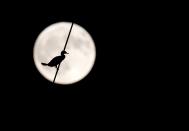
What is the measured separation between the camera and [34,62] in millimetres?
6707

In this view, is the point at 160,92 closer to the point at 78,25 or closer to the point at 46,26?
the point at 78,25

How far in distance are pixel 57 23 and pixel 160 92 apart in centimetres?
248

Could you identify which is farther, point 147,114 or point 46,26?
point 147,114

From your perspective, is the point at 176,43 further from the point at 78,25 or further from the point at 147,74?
the point at 78,25

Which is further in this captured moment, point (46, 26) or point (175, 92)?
point (175, 92)

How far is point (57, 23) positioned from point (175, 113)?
116 inches

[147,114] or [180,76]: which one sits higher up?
[180,76]

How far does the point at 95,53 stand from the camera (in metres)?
6.71

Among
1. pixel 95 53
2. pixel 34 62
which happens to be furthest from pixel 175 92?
pixel 34 62

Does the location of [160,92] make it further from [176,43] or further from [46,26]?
[46,26]

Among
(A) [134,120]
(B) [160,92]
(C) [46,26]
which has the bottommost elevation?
(A) [134,120]

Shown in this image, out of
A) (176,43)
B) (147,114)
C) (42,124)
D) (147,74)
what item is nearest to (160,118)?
(147,114)

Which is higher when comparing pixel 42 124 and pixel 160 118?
pixel 160 118

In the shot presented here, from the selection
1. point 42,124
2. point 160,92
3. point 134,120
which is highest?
point 160,92
